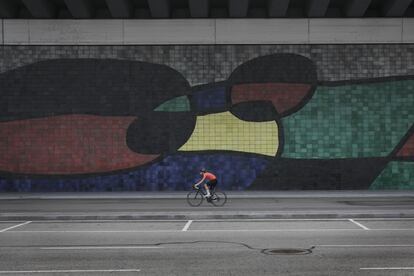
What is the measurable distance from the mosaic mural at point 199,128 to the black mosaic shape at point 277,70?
0.14 ft

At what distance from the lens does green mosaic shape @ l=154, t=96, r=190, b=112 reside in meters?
30.4

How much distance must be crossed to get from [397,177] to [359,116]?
9.92ft

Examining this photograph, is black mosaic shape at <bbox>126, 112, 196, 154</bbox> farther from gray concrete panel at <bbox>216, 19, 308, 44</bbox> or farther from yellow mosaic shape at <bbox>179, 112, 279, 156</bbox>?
gray concrete panel at <bbox>216, 19, 308, 44</bbox>

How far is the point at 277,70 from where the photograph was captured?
30484 millimetres

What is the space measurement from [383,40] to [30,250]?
2078 centimetres

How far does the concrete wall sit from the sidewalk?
6.42 meters

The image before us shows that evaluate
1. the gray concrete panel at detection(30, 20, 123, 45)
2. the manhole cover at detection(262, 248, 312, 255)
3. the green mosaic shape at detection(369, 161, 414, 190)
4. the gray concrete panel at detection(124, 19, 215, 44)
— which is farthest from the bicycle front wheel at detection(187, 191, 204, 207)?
the manhole cover at detection(262, 248, 312, 255)

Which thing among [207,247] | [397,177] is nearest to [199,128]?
[397,177]

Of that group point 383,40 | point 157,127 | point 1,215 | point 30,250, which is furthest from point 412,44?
point 30,250

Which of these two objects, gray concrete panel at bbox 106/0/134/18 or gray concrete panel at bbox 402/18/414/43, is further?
gray concrete panel at bbox 402/18/414/43

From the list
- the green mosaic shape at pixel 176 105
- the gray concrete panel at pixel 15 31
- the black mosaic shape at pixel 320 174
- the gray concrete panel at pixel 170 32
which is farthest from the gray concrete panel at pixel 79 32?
the black mosaic shape at pixel 320 174

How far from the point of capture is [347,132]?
100 feet

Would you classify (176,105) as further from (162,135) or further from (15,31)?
(15,31)

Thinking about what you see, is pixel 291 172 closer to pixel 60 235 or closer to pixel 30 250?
pixel 60 235
